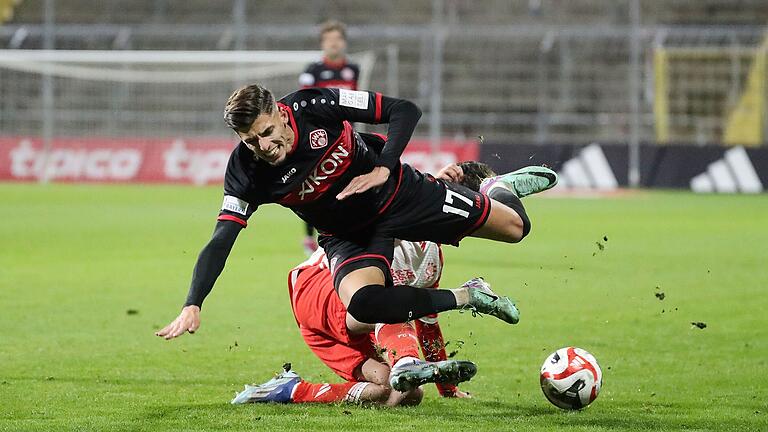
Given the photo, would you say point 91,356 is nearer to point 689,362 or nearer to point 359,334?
point 359,334

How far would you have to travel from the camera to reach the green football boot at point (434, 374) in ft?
18.1

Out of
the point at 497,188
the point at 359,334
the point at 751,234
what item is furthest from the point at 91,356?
the point at 751,234

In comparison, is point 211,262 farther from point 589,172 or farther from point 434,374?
point 589,172

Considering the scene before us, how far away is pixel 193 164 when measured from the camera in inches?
1075

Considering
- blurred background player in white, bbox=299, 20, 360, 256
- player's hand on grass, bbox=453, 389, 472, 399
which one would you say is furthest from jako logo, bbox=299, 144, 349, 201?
blurred background player in white, bbox=299, 20, 360, 256

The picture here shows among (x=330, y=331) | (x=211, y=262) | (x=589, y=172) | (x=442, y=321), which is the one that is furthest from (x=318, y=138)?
(x=589, y=172)

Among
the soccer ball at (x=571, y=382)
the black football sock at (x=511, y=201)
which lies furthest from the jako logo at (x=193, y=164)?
the soccer ball at (x=571, y=382)

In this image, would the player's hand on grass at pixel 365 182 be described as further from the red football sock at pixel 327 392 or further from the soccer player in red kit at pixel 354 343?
the red football sock at pixel 327 392

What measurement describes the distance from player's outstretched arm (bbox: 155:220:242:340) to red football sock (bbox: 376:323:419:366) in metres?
0.93

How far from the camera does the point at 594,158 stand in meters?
26.0

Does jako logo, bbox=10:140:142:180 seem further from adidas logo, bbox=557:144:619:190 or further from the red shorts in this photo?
the red shorts

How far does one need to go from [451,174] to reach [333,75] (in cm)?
706

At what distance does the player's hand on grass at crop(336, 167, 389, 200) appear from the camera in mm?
5906

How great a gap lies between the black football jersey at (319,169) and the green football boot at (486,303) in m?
0.69
